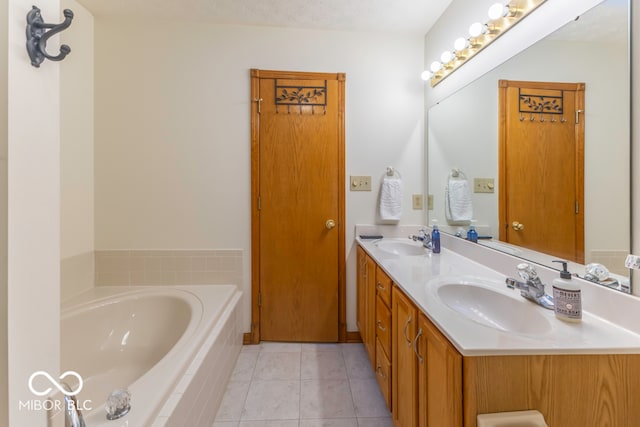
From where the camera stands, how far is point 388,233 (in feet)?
7.35

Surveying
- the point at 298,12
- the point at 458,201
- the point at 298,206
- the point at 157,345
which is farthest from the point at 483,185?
the point at 157,345

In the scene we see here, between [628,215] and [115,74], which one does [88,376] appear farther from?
[628,215]

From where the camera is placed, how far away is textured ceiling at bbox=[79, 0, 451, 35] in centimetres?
187

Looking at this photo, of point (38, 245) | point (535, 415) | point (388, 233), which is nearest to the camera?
point (38, 245)

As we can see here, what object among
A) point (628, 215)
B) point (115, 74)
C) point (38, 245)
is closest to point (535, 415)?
point (628, 215)

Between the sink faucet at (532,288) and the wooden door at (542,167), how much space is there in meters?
0.17

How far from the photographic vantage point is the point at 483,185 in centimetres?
153

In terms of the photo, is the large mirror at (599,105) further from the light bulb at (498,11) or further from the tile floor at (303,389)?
the tile floor at (303,389)

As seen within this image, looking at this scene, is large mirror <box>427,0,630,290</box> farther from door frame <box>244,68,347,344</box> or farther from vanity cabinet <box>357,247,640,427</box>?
door frame <box>244,68,347,344</box>

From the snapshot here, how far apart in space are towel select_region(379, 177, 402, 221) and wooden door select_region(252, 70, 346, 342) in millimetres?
329

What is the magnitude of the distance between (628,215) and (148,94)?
8.89 feet

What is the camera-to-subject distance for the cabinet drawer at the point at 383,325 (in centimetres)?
138

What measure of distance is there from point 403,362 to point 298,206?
1.32 m

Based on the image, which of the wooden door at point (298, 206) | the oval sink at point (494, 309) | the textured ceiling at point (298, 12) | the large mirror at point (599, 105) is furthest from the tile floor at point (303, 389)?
the textured ceiling at point (298, 12)
